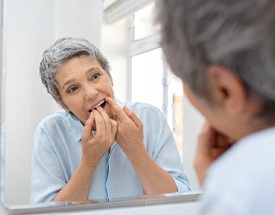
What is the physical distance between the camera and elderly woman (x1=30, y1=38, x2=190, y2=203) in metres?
0.69

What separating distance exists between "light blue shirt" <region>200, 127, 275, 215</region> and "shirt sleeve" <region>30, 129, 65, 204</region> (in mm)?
426

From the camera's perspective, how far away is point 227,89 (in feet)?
1.24

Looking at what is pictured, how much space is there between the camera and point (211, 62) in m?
0.38

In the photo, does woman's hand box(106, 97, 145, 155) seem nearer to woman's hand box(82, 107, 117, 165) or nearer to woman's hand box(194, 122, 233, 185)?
woman's hand box(82, 107, 117, 165)

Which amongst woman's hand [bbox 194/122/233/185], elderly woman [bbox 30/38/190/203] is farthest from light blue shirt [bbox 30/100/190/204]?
woman's hand [bbox 194/122/233/185]

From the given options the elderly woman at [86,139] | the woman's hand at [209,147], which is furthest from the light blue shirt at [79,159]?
the woman's hand at [209,147]

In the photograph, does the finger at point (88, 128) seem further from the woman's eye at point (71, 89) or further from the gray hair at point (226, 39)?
the gray hair at point (226, 39)

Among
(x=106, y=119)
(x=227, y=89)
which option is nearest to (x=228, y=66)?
(x=227, y=89)

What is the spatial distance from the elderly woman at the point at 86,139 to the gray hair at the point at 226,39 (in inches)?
12.7

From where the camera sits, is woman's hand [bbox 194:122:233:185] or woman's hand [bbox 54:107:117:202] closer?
woman's hand [bbox 194:122:233:185]

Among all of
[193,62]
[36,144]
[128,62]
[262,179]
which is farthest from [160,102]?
[262,179]

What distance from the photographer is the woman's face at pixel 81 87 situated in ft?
2.28

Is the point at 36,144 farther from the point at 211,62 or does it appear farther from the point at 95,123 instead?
the point at 211,62

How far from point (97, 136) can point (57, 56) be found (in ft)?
0.47
